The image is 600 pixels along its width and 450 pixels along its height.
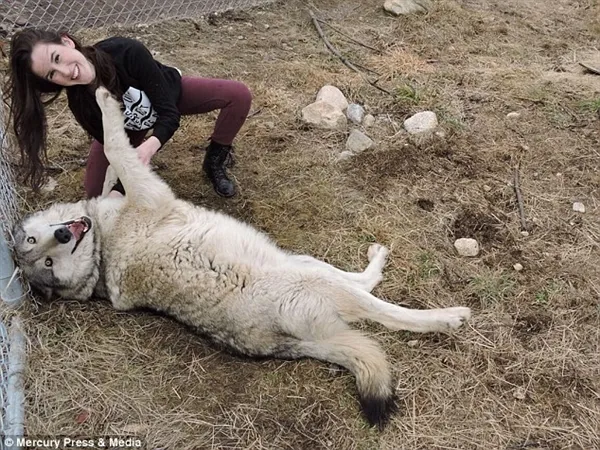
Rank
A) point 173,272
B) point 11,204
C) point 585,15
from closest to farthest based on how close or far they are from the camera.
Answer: point 173,272 < point 11,204 < point 585,15

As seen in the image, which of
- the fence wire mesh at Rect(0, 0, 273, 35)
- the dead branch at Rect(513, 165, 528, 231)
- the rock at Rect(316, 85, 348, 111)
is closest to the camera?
the dead branch at Rect(513, 165, 528, 231)

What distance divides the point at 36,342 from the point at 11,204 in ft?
3.60

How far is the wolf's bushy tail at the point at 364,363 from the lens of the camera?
9.33ft

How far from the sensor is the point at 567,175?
13.9ft

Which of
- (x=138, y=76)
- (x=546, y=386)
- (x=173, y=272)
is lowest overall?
→ (x=546, y=386)

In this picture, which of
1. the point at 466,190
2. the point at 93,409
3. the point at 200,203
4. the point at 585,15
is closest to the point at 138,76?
the point at 200,203

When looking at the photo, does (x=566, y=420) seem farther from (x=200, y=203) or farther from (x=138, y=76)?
(x=138, y=76)

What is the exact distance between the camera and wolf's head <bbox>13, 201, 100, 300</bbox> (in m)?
3.31

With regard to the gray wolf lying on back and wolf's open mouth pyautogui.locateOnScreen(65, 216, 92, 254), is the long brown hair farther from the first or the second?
wolf's open mouth pyautogui.locateOnScreen(65, 216, 92, 254)

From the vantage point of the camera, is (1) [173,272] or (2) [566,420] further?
(1) [173,272]

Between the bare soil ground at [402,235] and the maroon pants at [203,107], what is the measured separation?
0.45 metres

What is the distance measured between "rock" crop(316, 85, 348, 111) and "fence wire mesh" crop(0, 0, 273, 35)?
7.55 ft

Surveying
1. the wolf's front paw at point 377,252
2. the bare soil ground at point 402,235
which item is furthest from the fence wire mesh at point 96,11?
the wolf's front paw at point 377,252

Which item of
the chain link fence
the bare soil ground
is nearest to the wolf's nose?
the chain link fence
